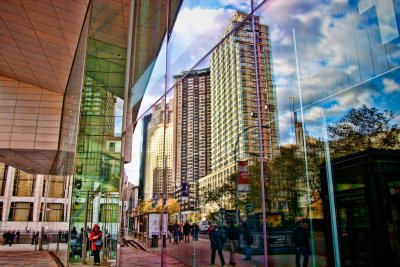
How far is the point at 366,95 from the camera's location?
251 cm

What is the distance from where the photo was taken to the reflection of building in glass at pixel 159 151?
19.4ft

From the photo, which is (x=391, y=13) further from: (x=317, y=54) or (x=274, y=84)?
(x=274, y=84)

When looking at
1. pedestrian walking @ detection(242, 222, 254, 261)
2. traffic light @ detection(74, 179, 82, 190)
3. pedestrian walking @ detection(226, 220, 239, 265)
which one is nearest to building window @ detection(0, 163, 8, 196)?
traffic light @ detection(74, 179, 82, 190)

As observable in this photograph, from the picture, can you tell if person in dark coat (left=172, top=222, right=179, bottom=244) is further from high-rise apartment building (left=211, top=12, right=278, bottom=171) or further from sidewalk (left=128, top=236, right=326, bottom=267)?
high-rise apartment building (left=211, top=12, right=278, bottom=171)

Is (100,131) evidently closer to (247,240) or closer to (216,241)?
(216,241)

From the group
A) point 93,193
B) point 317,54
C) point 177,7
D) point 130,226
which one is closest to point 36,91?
point 93,193

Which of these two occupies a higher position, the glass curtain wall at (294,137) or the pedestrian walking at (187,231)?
the glass curtain wall at (294,137)

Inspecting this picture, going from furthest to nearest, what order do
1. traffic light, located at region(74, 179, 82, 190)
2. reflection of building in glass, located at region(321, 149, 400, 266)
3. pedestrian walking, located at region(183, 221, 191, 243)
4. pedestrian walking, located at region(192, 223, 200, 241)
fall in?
traffic light, located at region(74, 179, 82, 190), pedestrian walking, located at region(183, 221, 191, 243), pedestrian walking, located at region(192, 223, 200, 241), reflection of building in glass, located at region(321, 149, 400, 266)

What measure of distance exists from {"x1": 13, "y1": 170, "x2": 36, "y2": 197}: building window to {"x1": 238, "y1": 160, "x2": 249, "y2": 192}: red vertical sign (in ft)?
179

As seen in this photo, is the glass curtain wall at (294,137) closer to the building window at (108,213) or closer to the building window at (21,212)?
the building window at (108,213)

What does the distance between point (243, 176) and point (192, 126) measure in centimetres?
184

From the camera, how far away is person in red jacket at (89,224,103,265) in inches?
405

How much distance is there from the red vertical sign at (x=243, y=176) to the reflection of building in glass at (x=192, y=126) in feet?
2.83

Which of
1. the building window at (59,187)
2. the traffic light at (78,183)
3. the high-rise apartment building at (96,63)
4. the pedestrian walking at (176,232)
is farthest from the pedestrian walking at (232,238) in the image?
the building window at (59,187)
